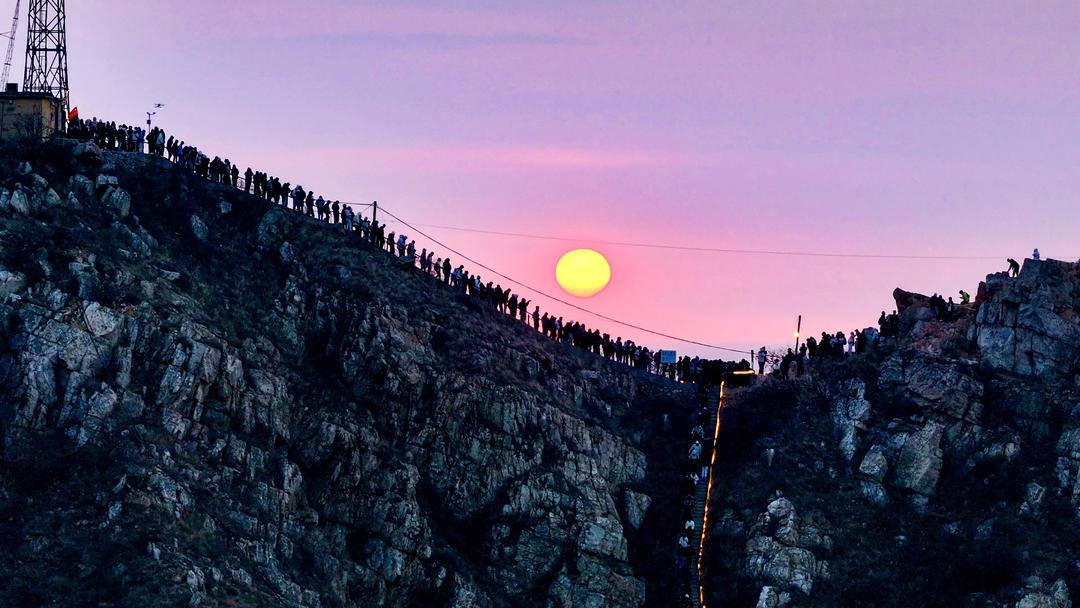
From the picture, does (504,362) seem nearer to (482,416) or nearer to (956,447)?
(482,416)

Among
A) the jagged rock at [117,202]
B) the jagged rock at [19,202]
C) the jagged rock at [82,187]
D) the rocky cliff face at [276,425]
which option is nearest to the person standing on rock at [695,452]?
the rocky cliff face at [276,425]

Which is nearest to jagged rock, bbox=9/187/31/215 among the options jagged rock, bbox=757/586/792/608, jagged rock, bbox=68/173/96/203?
jagged rock, bbox=68/173/96/203

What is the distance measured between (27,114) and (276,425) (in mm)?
28936

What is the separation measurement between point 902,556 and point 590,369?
24825mm

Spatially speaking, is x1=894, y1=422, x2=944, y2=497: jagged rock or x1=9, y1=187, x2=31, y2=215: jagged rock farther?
x1=894, y1=422, x2=944, y2=497: jagged rock

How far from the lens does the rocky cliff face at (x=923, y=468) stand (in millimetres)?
120812

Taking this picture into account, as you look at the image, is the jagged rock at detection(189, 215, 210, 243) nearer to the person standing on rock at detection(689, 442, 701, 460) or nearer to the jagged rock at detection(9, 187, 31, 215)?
the jagged rock at detection(9, 187, 31, 215)

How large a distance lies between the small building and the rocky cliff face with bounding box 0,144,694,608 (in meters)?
4.80

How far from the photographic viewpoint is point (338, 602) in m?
112

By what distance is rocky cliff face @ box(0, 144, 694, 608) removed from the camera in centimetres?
10662

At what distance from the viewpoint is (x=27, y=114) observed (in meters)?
130

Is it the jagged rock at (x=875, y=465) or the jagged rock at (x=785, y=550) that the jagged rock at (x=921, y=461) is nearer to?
the jagged rock at (x=875, y=465)

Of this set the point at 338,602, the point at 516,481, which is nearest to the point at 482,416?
the point at 516,481

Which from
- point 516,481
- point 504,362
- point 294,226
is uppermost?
point 294,226
